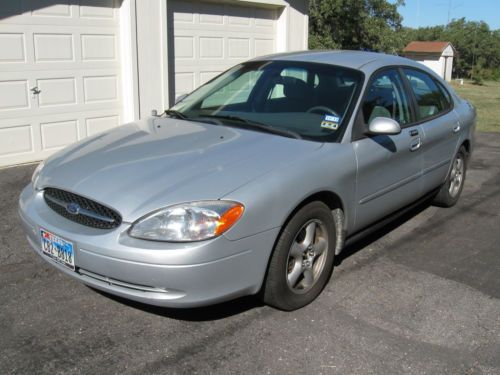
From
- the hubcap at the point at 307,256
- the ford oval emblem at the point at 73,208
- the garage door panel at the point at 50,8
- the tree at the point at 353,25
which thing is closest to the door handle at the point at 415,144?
the hubcap at the point at 307,256

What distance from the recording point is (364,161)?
3961 mm

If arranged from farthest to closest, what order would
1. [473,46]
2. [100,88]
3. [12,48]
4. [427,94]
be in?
[473,46], [100,88], [12,48], [427,94]

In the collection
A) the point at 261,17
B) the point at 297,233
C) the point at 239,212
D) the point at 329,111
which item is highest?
the point at 261,17

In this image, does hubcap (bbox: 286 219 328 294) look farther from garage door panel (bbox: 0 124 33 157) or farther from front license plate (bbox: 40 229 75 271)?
garage door panel (bbox: 0 124 33 157)

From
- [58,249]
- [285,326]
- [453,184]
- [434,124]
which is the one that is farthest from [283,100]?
[453,184]

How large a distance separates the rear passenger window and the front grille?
2995 mm

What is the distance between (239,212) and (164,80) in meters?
6.24

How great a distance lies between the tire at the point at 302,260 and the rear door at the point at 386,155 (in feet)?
1.50

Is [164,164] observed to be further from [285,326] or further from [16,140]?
[16,140]

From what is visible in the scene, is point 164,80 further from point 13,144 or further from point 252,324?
point 252,324

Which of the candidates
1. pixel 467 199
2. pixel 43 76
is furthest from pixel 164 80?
pixel 467 199

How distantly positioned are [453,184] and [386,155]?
208 centimetres

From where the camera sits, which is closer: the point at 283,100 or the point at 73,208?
the point at 73,208

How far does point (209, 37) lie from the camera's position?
947 centimetres
